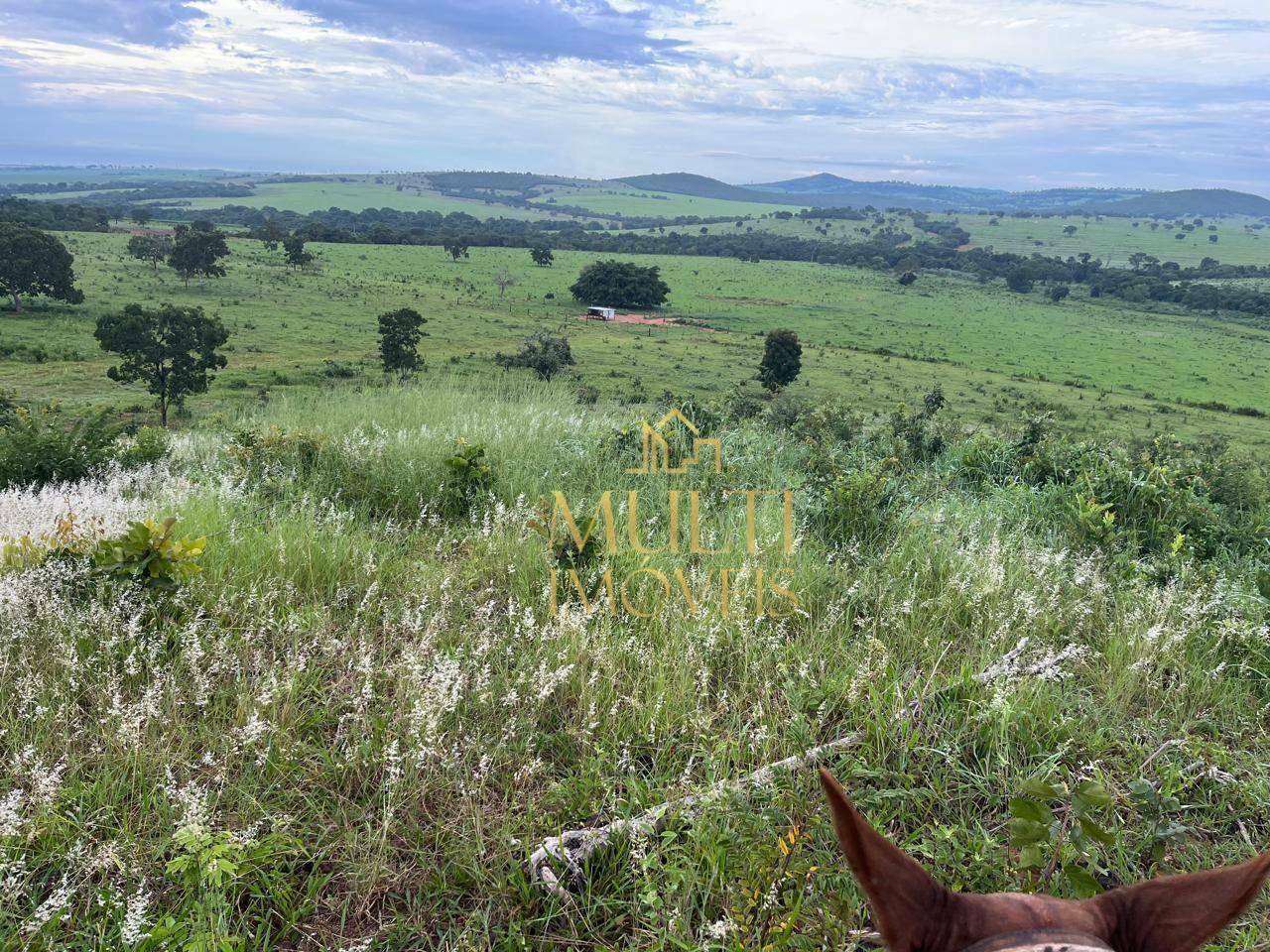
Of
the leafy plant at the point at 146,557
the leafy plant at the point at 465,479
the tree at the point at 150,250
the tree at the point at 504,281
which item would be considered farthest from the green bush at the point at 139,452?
the tree at the point at 150,250

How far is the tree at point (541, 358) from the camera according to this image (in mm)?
45812

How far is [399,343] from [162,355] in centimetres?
1369

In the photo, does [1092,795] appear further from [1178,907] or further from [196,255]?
[196,255]

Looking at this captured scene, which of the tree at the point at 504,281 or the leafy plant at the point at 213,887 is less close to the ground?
the tree at the point at 504,281

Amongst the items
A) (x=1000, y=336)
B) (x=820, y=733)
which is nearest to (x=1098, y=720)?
(x=820, y=733)

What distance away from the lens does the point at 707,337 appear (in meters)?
71.1

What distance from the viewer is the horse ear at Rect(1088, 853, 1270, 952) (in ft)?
3.03

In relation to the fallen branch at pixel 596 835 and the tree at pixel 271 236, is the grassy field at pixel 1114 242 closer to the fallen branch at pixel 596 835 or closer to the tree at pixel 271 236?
the tree at pixel 271 236

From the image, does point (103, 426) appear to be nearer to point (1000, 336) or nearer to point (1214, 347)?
point (1000, 336)

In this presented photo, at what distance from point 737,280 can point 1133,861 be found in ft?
375

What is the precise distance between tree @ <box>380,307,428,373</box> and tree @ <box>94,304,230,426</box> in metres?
10.3

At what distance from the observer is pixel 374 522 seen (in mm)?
5348

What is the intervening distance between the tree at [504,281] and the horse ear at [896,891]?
8968 cm

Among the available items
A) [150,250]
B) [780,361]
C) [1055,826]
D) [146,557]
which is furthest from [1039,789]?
[150,250]
